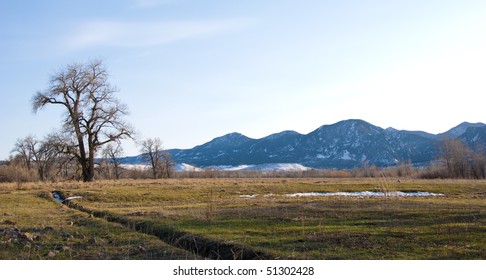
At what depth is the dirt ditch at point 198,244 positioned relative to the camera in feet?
43.6

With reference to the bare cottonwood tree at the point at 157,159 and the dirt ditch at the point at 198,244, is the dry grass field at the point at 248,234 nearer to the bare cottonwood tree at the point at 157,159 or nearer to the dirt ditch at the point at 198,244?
the dirt ditch at the point at 198,244

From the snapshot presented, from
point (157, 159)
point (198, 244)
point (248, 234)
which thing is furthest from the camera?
point (157, 159)

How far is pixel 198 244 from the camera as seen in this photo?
50.4 ft

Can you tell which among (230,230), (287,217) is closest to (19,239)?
(230,230)

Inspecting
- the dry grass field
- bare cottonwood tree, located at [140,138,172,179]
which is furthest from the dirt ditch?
bare cottonwood tree, located at [140,138,172,179]

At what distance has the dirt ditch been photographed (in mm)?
13296

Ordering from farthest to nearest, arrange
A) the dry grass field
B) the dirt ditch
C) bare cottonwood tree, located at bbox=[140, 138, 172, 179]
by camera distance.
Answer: bare cottonwood tree, located at bbox=[140, 138, 172, 179] < the dirt ditch < the dry grass field

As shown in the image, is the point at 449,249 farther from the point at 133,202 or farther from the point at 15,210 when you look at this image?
the point at 133,202

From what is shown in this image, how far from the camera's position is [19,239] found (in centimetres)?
1502

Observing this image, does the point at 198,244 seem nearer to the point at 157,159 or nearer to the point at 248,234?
the point at 248,234

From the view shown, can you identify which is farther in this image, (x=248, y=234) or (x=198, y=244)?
(x=248, y=234)

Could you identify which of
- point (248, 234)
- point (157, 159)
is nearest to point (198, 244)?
point (248, 234)

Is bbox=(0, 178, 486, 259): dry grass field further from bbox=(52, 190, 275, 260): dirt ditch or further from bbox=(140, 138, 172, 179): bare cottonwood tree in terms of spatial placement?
bbox=(140, 138, 172, 179): bare cottonwood tree

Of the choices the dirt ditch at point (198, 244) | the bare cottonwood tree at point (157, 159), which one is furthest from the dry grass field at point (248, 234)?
the bare cottonwood tree at point (157, 159)
